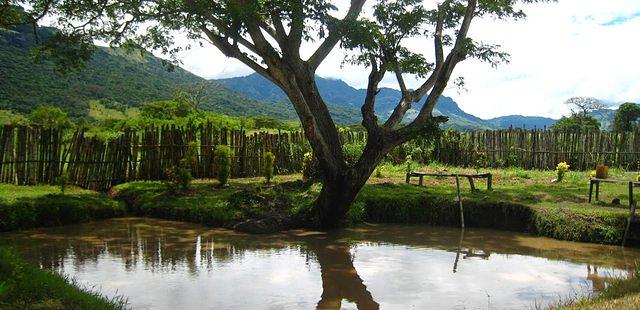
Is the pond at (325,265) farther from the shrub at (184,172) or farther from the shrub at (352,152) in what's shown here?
the shrub at (352,152)

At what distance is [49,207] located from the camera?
36.4 feet

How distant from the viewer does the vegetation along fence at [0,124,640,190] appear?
13.1 metres

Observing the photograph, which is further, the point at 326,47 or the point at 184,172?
the point at 184,172

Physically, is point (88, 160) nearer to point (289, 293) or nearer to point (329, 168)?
point (329, 168)

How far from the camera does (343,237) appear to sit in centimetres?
1052

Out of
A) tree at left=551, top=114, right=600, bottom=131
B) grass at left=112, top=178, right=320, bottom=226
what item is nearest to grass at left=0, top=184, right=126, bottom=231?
grass at left=112, top=178, right=320, bottom=226

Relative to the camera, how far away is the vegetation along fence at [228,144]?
13.1 meters

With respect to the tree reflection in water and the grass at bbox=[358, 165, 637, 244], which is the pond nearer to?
the tree reflection in water

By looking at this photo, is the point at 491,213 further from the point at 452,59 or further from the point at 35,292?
the point at 35,292

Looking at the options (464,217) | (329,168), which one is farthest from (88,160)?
(464,217)

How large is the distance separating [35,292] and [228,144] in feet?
43.1

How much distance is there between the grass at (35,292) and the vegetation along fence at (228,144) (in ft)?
29.5

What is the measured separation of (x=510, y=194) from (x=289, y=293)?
721 cm

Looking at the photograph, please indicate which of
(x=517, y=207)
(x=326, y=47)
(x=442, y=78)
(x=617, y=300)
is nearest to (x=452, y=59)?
(x=442, y=78)
